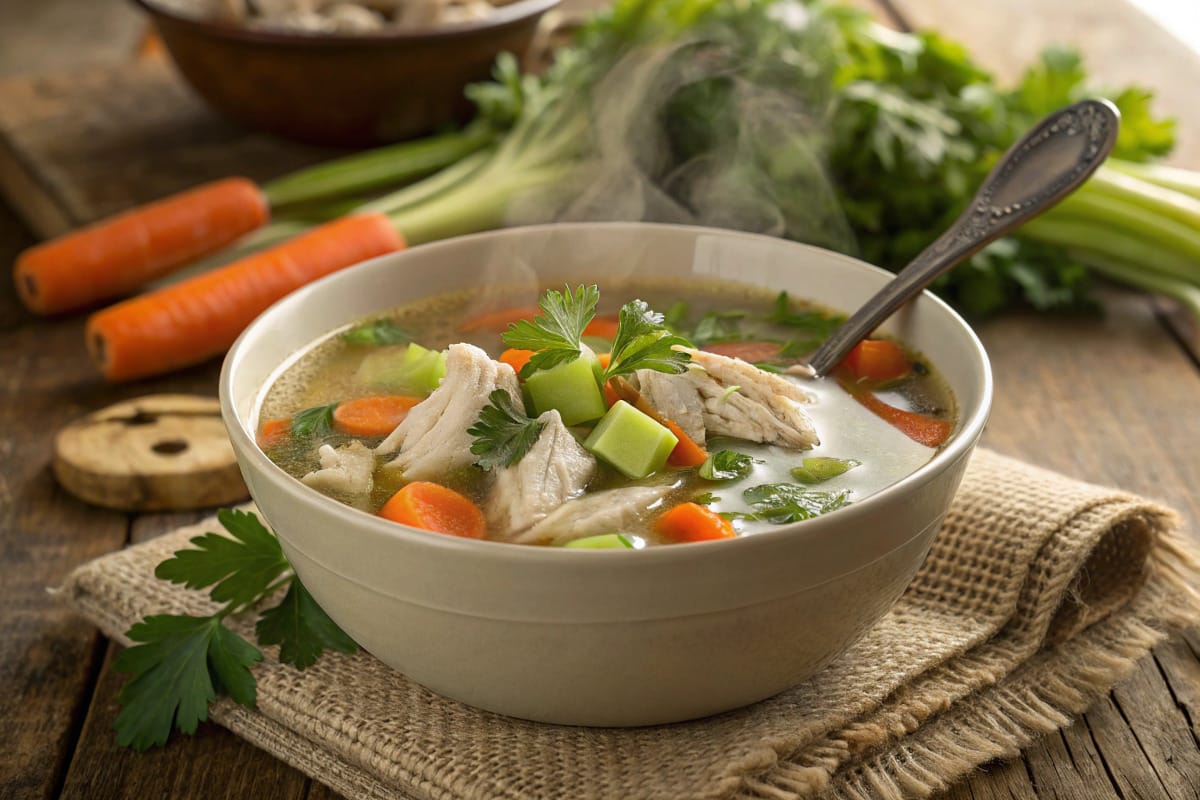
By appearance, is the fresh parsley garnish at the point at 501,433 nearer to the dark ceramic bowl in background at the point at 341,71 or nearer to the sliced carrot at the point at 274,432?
the sliced carrot at the point at 274,432

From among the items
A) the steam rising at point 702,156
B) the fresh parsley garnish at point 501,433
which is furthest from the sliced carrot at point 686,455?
the steam rising at point 702,156

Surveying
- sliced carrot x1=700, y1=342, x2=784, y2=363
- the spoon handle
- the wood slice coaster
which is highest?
the spoon handle

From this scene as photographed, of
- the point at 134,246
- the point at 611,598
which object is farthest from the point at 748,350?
the point at 134,246

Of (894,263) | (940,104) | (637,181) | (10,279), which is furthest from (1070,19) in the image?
(10,279)

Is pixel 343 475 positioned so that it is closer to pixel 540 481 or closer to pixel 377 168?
pixel 540 481

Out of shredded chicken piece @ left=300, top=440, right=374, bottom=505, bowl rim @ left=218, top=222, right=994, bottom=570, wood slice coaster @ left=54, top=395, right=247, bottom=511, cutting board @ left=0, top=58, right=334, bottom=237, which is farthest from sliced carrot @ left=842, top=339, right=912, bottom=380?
cutting board @ left=0, top=58, right=334, bottom=237

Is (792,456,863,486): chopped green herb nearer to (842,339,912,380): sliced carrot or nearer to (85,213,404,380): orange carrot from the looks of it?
(842,339,912,380): sliced carrot

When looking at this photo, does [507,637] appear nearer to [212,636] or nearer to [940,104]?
[212,636]
